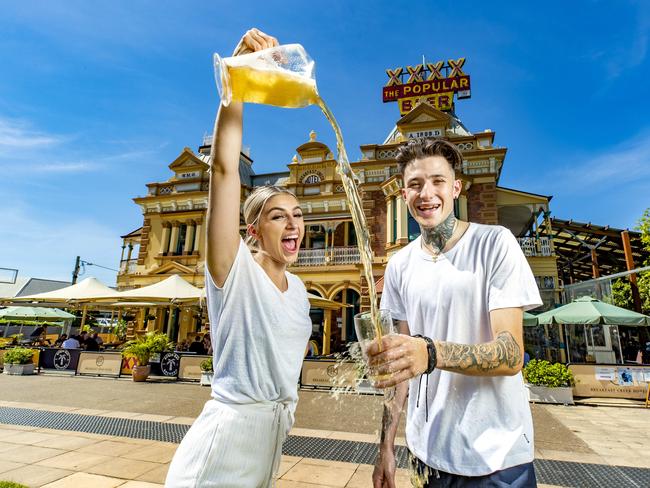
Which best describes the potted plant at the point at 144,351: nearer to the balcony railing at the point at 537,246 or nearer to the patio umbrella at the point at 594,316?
the patio umbrella at the point at 594,316

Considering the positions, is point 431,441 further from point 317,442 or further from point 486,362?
point 317,442

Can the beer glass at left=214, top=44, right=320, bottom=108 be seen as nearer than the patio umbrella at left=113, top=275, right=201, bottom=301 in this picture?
Yes

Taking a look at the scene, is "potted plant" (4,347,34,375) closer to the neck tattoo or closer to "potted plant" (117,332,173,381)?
"potted plant" (117,332,173,381)

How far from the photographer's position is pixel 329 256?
712 inches

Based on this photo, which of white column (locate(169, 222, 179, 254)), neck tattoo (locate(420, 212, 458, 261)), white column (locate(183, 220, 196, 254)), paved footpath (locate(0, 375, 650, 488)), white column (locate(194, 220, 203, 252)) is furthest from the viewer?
white column (locate(169, 222, 179, 254))

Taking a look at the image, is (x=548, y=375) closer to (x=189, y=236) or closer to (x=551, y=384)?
(x=551, y=384)

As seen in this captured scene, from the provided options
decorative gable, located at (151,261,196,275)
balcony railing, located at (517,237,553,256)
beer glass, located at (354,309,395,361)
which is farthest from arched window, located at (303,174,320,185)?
beer glass, located at (354,309,395,361)

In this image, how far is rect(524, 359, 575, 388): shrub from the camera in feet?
28.3

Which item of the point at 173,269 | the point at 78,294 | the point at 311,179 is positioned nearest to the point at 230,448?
the point at 78,294

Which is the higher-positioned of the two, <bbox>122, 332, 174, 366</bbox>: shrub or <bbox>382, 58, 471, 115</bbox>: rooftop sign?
<bbox>382, 58, 471, 115</bbox>: rooftop sign

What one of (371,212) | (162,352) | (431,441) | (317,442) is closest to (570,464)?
(317,442)

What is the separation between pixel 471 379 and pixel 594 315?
11225 mm

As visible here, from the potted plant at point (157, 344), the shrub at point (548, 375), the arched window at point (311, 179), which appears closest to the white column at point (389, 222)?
the arched window at point (311, 179)

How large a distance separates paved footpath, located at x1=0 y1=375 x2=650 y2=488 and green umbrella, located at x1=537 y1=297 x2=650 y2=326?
246cm
